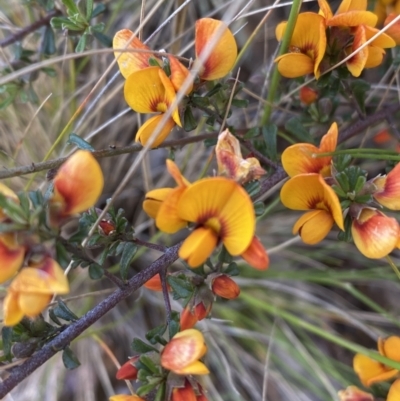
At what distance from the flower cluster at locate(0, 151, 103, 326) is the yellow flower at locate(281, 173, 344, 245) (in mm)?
342

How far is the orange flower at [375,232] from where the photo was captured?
2.79ft

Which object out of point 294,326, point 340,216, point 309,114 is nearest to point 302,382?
point 294,326

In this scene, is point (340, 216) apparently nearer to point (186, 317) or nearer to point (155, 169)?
point (186, 317)

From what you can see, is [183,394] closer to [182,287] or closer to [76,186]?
[182,287]

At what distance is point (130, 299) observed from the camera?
1.92 metres

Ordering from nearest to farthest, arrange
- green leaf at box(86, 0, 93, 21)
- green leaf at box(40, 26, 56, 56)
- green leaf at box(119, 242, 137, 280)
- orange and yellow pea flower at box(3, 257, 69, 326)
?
1. orange and yellow pea flower at box(3, 257, 69, 326)
2. green leaf at box(119, 242, 137, 280)
3. green leaf at box(86, 0, 93, 21)
4. green leaf at box(40, 26, 56, 56)

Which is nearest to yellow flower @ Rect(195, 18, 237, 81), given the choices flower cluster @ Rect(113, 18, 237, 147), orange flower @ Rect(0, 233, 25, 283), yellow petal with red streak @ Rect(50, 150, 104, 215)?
flower cluster @ Rect(113, 18, 237, 147)

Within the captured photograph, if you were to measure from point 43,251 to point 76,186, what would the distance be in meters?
0.11

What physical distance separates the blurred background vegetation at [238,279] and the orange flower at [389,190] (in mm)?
640

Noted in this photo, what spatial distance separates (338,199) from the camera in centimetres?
89

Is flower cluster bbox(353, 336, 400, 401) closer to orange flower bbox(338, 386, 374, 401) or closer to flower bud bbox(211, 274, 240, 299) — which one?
orange flower bbox(338, 386, 374, 401)

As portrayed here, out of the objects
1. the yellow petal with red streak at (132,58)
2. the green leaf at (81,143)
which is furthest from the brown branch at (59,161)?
the yellow petal with red streak at (132,58)

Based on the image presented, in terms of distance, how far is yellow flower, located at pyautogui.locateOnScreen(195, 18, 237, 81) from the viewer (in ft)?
2.94

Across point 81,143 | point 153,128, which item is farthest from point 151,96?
point 81,143
